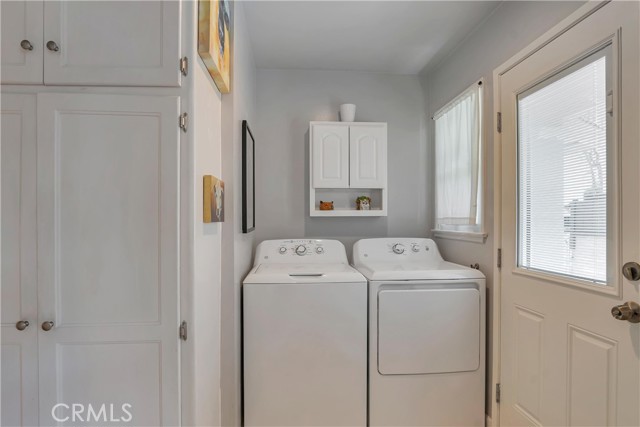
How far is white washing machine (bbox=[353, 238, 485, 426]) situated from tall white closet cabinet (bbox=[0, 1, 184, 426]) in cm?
114

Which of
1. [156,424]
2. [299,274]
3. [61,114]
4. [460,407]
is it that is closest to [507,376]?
[460,407]

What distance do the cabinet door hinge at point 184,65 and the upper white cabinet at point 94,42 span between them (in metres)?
0.01

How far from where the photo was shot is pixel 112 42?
1001 mm

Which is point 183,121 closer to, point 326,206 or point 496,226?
point 326,206

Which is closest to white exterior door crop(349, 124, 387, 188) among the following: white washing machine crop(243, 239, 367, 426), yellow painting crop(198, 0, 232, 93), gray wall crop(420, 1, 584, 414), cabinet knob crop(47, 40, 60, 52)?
gray wall crop(420, 1, 584, 414)

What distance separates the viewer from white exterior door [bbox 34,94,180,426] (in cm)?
98

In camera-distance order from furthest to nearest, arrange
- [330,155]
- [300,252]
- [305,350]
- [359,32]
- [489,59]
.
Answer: [330,155] → [300,252] → [359,32] → [489,59] → [305,350]

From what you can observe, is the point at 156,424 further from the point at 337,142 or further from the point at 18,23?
the point at 337,142

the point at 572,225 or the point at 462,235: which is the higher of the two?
the point at 572,225

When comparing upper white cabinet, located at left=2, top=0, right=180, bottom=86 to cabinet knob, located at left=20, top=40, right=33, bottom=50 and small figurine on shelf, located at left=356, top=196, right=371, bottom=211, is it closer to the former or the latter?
cabinet knob, located at left=20, top=40, right=33, bottom=50

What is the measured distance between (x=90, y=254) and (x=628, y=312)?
1.82 meters

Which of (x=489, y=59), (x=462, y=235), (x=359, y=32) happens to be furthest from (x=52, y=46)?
(x=462, y=235)

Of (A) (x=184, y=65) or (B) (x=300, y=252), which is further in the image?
(B) (x=300, y=252)

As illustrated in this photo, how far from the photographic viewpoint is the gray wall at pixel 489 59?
58.6 inches
